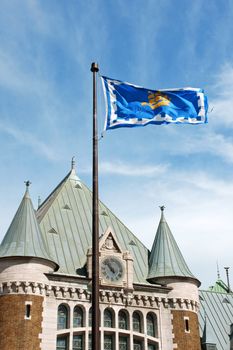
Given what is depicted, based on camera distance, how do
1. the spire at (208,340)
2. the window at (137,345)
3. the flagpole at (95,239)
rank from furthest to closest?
the spire at (208,340), the window at (137,345), the flagpole at (95,239)

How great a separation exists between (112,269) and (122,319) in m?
3.53

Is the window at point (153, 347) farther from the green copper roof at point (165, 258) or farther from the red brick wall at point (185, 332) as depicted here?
the green copper roof at point (165, 258)

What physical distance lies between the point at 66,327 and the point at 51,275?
353 centimetres

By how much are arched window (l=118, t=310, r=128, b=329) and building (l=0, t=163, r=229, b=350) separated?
0.22ft

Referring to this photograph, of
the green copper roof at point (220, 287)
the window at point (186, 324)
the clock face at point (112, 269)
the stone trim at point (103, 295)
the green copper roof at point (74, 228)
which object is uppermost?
the green copper roof at point (220, 287)

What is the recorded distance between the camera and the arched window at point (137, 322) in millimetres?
36875

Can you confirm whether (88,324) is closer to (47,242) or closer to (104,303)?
(104,303)

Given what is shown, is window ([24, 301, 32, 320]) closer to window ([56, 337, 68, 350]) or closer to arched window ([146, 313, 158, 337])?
window ([56, 337, 68, 350])

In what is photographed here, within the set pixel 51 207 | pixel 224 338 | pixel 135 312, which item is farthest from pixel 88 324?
pixel 224 338

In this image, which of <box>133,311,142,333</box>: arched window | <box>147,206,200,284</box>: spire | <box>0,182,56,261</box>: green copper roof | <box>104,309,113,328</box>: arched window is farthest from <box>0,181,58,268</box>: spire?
<box>147,206,200,284</box>: spire

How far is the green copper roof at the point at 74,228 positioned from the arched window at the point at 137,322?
269 centimetres

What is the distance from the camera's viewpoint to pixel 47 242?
1517 inches

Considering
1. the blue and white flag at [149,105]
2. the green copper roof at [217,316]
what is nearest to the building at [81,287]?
the green copper roof at [217,316]

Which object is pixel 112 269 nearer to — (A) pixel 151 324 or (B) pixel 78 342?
(A) pixel 151 324
